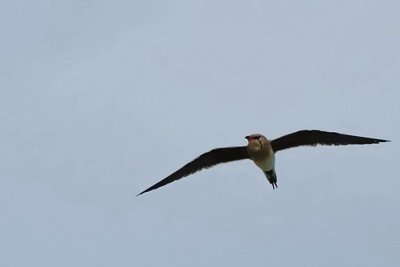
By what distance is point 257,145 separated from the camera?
89.2 feet

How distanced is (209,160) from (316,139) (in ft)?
13.7

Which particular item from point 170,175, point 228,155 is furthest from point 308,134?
point 170,175

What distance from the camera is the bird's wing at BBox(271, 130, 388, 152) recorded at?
27.4 meters

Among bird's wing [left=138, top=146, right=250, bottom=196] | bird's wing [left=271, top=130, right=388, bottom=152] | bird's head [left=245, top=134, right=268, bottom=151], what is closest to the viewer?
bird's head [left=245, top=134, right=268, bottom=151]

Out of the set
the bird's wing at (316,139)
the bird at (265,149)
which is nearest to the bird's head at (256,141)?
the bird at (265,149)

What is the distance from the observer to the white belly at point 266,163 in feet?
90.2

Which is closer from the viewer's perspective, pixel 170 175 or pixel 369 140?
pixel 369 140

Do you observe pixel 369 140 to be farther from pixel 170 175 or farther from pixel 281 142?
pixel 170 175

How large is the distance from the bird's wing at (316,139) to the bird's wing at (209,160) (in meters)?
1.35

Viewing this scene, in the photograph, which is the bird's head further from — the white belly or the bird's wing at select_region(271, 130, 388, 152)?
the bird's wing at select_region(271, 130, 388, 152)

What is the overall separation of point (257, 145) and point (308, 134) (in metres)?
1.98

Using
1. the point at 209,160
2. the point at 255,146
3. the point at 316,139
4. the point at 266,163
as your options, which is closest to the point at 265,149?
the point at 255,146

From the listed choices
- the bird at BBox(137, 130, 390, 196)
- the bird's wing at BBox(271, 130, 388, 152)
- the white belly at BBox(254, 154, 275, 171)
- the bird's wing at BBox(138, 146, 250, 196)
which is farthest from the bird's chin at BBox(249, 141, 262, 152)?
the bird's wing at BBox(271, 130, 388, 152)

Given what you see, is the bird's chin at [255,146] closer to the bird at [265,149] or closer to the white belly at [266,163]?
the bird at [265,149]
